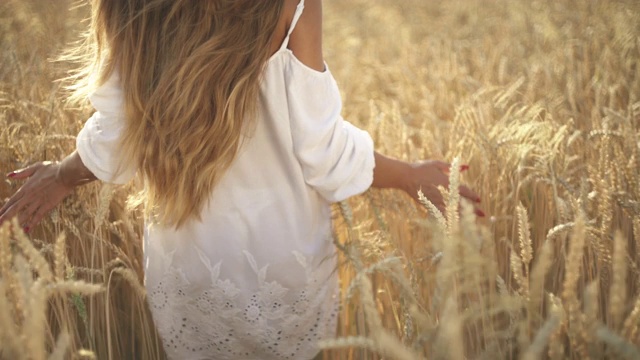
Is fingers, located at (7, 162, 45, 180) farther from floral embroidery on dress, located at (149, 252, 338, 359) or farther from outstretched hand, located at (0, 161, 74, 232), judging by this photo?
floral embroidery on dress, located at (149, 252, 338, 359)

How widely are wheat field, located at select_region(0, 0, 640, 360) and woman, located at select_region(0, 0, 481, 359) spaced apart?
3.6 inches

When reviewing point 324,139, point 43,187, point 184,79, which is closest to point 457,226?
point 324,139

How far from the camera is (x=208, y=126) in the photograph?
1187 mm

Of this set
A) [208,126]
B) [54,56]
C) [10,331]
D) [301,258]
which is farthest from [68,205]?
[54,56]

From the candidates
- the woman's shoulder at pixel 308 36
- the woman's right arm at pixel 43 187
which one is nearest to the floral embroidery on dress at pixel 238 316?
the woman's right arm at pixel 43 187

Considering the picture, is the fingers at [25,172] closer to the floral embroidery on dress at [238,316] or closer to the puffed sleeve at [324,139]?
the floral embroidery on dress at [238,316]

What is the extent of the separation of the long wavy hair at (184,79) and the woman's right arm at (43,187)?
0.15m

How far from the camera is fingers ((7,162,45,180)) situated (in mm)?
1317

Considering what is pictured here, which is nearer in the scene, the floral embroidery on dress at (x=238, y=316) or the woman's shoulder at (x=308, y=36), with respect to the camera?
the woman's shoulder at (x=308, y=36)

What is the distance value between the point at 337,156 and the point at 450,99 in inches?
59.6

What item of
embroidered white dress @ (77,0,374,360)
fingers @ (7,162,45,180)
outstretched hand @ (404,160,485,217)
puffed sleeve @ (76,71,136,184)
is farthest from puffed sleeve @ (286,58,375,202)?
fingers @ (7,162,45,180)

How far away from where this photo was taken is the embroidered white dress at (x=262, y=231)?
1240 millimetres

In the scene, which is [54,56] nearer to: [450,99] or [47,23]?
[47,23]

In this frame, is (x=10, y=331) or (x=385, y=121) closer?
(x=10, y=331)
